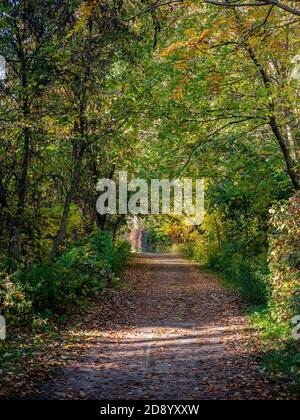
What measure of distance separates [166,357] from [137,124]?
23.6 ft

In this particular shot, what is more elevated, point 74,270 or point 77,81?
point 77,81

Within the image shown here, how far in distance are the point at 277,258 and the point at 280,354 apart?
8.71ft

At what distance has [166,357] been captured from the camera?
27.6 ft

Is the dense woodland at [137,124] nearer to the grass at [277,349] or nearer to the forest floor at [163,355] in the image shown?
the grass at [277,349]

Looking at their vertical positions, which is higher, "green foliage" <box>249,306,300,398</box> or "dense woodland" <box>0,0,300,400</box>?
"dense woodland" <box>0,0,300,400</box>

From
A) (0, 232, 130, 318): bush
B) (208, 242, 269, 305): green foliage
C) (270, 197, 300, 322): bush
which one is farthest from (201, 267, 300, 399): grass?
(0, 232, 130, 318): bush

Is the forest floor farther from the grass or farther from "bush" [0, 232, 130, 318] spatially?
"bush" [0, 232, 130, 318]

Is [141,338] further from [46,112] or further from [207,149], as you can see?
[207,149]

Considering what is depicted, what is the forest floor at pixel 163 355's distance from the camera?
6.45 meters

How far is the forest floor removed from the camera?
645 cm

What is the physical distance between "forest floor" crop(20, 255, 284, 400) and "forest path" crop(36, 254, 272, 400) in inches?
0.5

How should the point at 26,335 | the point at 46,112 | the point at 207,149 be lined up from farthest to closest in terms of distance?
the point at 207,149 < the point at 46,112 < the point at 26,335

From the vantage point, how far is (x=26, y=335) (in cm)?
927
